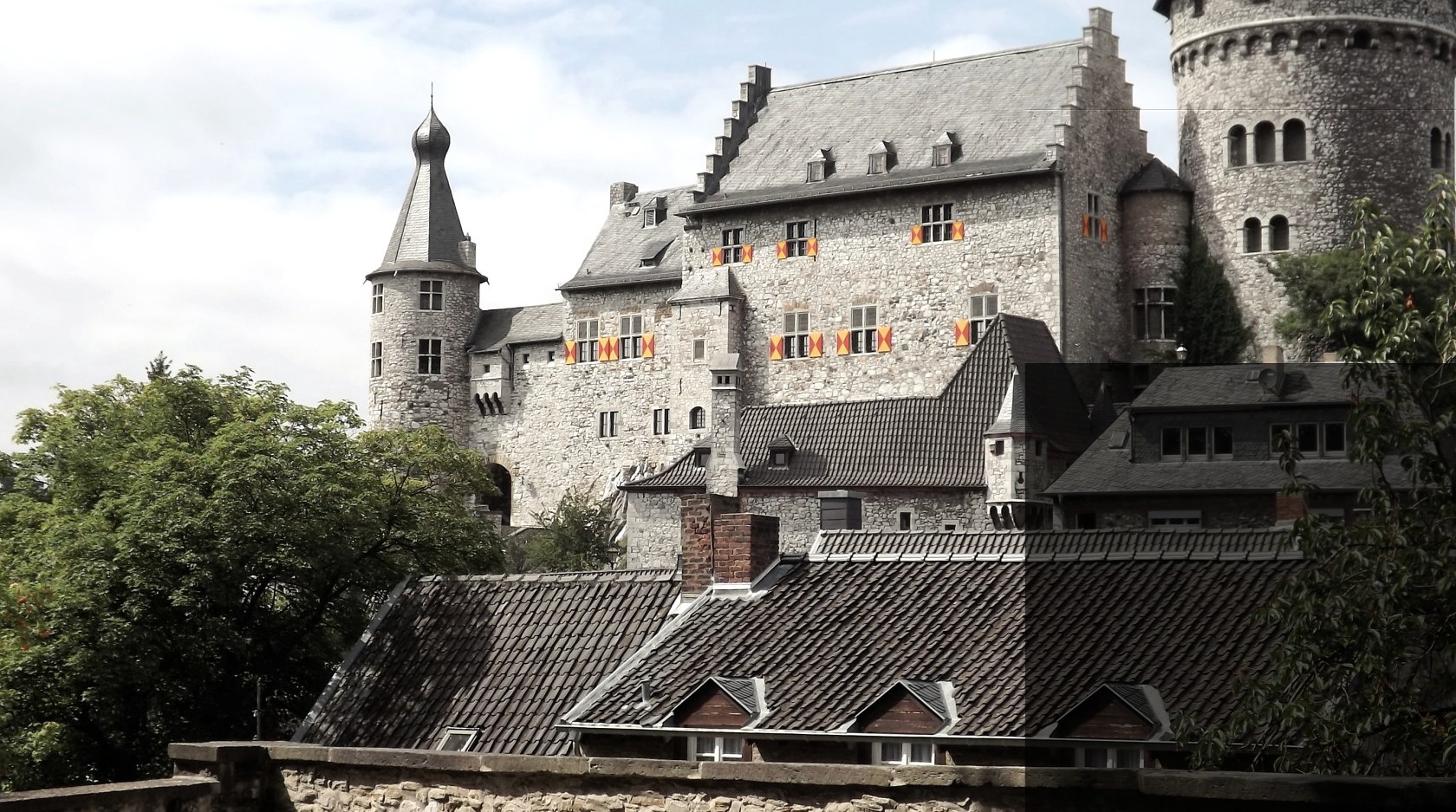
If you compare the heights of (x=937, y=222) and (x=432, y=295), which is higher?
(x=937, y=222)

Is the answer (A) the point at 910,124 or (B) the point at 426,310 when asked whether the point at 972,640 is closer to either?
(A) the point at 910,124

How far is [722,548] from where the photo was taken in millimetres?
22734

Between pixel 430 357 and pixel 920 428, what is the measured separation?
25.8 m

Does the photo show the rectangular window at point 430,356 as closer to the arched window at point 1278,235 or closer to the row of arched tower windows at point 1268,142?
the row of arched tower windows at point 1268,142

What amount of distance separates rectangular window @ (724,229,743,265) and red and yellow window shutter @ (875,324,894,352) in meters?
5.14

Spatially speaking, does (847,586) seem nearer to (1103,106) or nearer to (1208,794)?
(1208,794)

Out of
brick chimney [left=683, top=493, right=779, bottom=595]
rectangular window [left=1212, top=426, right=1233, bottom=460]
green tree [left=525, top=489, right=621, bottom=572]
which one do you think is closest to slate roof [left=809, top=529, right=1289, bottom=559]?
brick chimney [left=683, top=493, right=779, bottom=595]

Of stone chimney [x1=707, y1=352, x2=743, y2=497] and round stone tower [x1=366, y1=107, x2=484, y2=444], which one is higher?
round stone tower [x1=366, y1=107, x2=484, y2=444]

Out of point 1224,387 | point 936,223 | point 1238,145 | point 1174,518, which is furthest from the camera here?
point 936,223

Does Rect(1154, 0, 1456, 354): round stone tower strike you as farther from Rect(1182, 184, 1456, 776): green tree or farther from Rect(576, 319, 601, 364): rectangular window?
Rect(1182, 184, 1456, 776): green tree

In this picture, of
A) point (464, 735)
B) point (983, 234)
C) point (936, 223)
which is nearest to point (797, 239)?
point (936, 223)

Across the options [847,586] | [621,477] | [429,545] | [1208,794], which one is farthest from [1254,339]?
[1208,794]

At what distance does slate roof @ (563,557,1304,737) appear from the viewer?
61.6 feet

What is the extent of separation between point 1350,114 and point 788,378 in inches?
622
